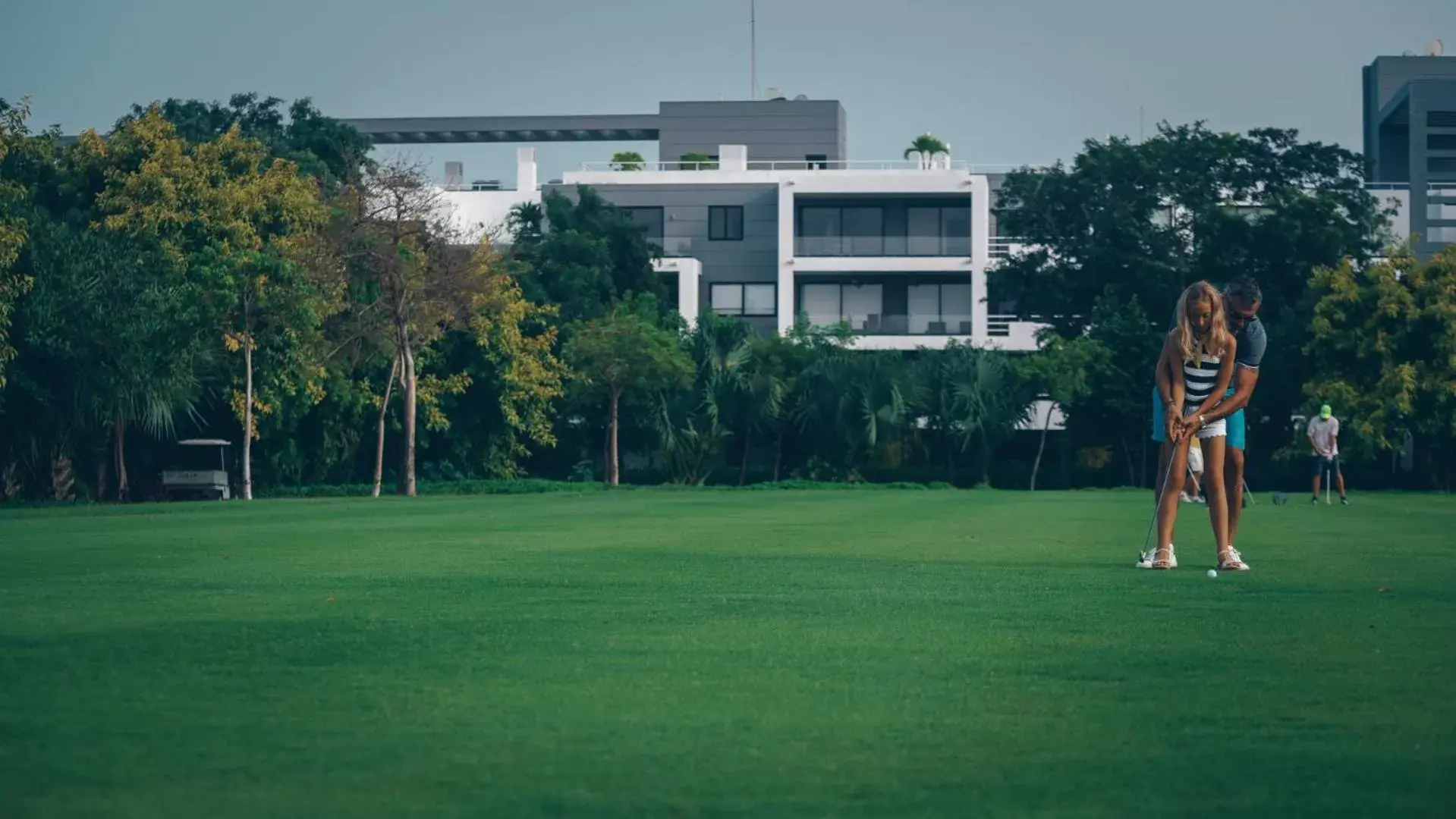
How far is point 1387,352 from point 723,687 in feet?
148

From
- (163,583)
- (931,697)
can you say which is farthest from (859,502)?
(931,697)

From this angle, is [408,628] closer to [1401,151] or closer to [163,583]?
[163,583]

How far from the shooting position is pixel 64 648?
7.23m

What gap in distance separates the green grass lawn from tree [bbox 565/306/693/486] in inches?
1393

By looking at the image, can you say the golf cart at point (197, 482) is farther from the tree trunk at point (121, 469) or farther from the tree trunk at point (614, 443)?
the tree trunk at point (614, 443)

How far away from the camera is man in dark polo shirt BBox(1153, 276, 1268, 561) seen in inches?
481

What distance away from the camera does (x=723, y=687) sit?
6172mm

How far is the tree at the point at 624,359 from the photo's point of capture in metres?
48.8

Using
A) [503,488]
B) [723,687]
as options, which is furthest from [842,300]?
[723,687]

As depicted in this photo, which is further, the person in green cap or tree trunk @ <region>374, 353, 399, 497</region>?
tree trunk @ <region>374, 353, 399, 497</region>

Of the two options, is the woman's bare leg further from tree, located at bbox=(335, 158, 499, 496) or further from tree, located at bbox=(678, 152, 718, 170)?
tree, located at bbox=(678, 152, 718, 170)

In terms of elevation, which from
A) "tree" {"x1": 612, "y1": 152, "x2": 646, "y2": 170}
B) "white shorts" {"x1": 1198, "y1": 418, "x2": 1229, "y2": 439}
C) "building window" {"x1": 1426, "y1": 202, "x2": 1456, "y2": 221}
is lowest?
"white shorts" {"x1": 1198, "y1": 418, "x2": 1229, "y2": 439}

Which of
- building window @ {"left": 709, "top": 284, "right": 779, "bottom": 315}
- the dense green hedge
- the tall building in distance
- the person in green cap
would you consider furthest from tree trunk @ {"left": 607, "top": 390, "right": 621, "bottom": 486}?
the tall building in distance

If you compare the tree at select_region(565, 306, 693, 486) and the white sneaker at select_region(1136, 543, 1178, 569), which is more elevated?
the tree at select_region(565, 306, 693, 486)
